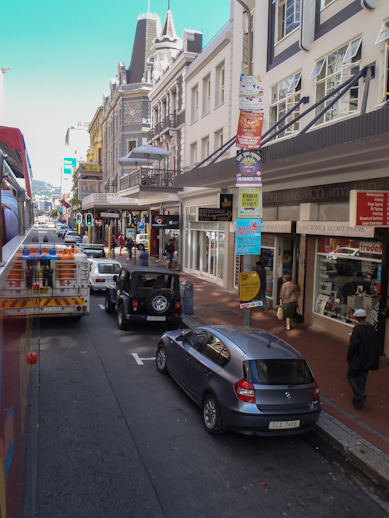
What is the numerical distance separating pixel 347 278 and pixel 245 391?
6452mm

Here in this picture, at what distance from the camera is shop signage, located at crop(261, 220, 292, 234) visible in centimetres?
1290

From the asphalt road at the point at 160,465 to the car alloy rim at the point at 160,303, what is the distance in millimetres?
3485

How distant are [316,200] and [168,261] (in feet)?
48.3

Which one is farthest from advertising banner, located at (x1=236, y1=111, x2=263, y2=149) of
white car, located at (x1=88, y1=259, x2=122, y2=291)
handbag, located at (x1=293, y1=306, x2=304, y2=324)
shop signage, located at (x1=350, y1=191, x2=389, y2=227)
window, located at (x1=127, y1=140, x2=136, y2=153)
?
window, located at (x1=127, y1=140, x2=136, y2=153)

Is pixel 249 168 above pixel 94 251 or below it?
above

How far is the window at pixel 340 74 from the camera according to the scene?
10.5m

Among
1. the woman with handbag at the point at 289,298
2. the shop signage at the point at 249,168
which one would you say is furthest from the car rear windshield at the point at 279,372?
the woman with handbag at the point at 289,298

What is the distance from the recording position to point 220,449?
19.4ft

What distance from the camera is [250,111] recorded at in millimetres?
8961

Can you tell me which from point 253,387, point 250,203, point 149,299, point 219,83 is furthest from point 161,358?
point 219,83

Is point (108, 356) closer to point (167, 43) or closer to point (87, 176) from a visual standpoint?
point (167, 43)

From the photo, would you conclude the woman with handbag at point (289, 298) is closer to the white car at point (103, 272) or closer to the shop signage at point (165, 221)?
the white car at point (103, 272)

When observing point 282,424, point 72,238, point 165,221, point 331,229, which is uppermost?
point 165,221

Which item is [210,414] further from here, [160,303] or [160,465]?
[160,303]
